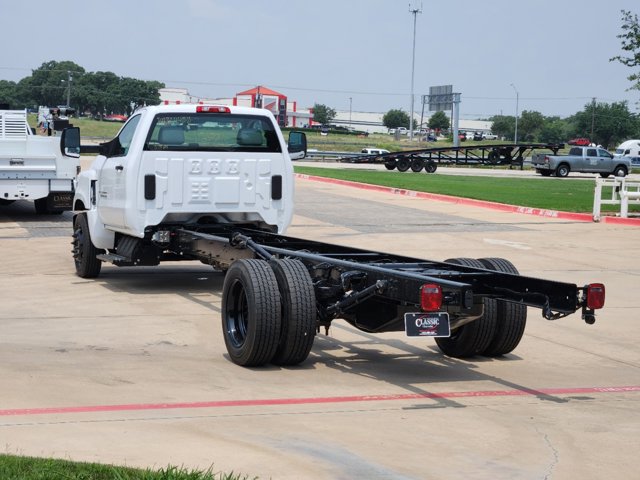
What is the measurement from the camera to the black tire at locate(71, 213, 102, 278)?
13328 mm

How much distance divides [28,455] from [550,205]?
74.7ft

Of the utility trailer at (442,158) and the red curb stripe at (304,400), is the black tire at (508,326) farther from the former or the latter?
the utility trailer at (442,158)

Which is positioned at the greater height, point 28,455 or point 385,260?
point 385,260

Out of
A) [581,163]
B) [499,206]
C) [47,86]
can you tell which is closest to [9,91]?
[47,86]

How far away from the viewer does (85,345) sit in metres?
9.27

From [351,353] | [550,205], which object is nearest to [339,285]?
[351,353]

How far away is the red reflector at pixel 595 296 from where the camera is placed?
7.18 m

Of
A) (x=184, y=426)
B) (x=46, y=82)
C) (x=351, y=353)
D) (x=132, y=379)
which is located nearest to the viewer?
(x=184, y=426)

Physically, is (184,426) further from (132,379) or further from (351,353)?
(351,353)

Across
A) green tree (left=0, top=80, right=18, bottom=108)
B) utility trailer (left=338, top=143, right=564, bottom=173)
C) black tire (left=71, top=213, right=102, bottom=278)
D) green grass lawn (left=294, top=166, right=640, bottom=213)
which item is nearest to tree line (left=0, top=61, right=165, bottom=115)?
green tree (left=0, top=80, right=18, bottom=108)

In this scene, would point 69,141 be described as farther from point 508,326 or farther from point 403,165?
point 403,165

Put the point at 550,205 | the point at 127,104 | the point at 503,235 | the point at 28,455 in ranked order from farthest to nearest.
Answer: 1. the point at 127,104
2. the point at 550,205
3. the point at 503,235
4. the point at 28,455

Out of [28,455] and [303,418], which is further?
[303,418]

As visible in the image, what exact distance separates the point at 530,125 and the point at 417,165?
12007 centimetres
